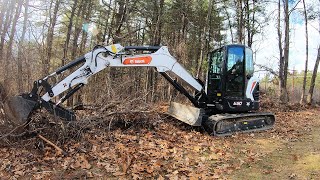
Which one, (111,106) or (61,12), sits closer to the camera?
(111,106)

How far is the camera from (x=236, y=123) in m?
8.85

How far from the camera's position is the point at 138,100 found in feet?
27.2

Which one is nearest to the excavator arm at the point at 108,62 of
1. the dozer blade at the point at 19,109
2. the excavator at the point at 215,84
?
the excavator at the point at 215,84

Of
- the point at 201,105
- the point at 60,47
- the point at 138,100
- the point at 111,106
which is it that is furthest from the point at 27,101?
the point at 60,47

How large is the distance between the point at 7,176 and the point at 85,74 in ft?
9.12

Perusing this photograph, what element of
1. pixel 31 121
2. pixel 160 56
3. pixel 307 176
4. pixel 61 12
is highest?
pixel 61 12

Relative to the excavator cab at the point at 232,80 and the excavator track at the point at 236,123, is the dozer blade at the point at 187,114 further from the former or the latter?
the excavator cab at the point at 232,80

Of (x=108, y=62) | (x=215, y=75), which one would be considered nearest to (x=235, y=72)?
(x=215, y=75)

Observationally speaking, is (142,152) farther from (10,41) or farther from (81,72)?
(10,41)

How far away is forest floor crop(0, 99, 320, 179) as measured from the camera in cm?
545

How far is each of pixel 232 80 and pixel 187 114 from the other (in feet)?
5.21

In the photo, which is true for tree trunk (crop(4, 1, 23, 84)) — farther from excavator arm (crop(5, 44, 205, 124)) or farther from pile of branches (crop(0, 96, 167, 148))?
pile of branches (crop(0, 96, 167, 148))

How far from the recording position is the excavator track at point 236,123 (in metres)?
8.31

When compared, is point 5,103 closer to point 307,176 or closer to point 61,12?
point 307,176
